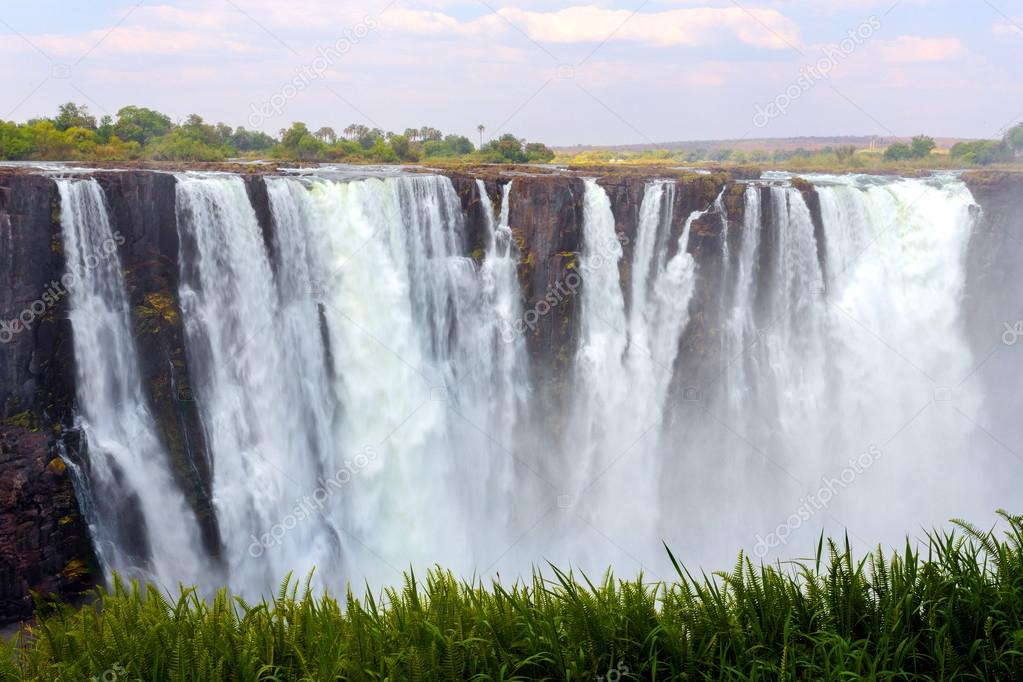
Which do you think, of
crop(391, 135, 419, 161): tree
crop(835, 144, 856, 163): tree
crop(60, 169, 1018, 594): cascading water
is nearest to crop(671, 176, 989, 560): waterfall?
crop(60, 169, 1018, 594): cascading water

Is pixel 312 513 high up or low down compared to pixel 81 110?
down

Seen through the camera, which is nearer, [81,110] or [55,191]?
[55,191]

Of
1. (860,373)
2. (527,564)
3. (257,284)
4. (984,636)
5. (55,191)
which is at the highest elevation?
(55,191)

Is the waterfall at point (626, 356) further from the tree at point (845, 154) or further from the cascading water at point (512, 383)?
the tree at point (845, 154)

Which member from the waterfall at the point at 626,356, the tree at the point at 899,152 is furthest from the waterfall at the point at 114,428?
the tree at the point at 899,152

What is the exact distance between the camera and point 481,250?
1891 cm

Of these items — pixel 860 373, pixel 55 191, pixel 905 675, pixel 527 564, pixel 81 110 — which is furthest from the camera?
pixel 81 110

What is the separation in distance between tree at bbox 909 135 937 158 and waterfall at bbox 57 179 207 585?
37.0 metres

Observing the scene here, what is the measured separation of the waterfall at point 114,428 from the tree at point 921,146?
3704 cm

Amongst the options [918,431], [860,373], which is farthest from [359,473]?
[918,431]

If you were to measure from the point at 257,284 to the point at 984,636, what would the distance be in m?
14.0

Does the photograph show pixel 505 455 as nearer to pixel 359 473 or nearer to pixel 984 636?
pixel 359 473

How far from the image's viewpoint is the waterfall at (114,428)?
14.9m

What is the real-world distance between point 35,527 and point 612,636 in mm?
13425
